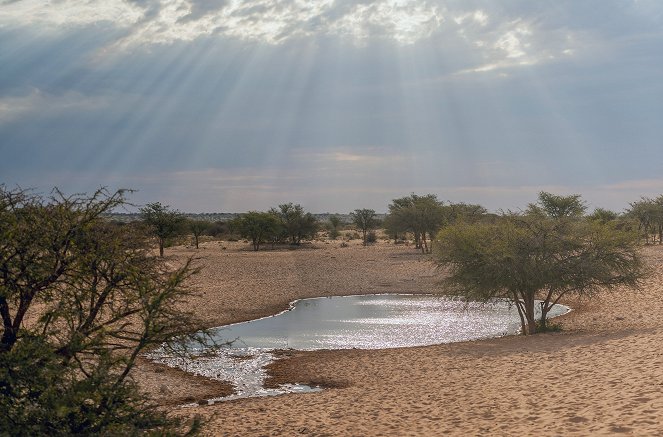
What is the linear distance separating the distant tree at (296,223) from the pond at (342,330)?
37.1 metres

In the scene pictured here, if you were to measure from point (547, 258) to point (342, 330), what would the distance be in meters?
8.60

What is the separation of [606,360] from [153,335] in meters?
11.1

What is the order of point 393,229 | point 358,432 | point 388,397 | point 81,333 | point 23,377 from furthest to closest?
point 393,229
point 388,397
point 358,432
point 81,333
point 23,377

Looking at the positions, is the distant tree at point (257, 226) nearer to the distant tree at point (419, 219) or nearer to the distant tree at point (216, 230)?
the distant tree at point (419, 219)

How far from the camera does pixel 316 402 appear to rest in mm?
13992

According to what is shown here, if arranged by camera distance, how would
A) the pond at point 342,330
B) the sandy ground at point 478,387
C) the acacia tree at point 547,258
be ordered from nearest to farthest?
the sandy ground at point 478,387, the pond at point 342,330, the acacia tree at point 547,258

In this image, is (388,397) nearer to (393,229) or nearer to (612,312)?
(612,312)

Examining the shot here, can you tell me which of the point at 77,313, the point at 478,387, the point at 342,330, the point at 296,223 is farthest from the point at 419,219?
the point at 77,313

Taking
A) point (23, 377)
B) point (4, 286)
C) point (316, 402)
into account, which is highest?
point (4, 286)

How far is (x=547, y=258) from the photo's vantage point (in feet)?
69.1

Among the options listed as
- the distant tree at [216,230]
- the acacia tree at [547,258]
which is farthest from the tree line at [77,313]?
the distant tree at [216,230]

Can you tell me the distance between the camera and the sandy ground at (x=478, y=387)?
35.7 feet

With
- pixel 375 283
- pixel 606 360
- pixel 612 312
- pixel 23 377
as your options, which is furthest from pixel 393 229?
pixel 23 377

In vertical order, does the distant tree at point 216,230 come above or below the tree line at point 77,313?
above
